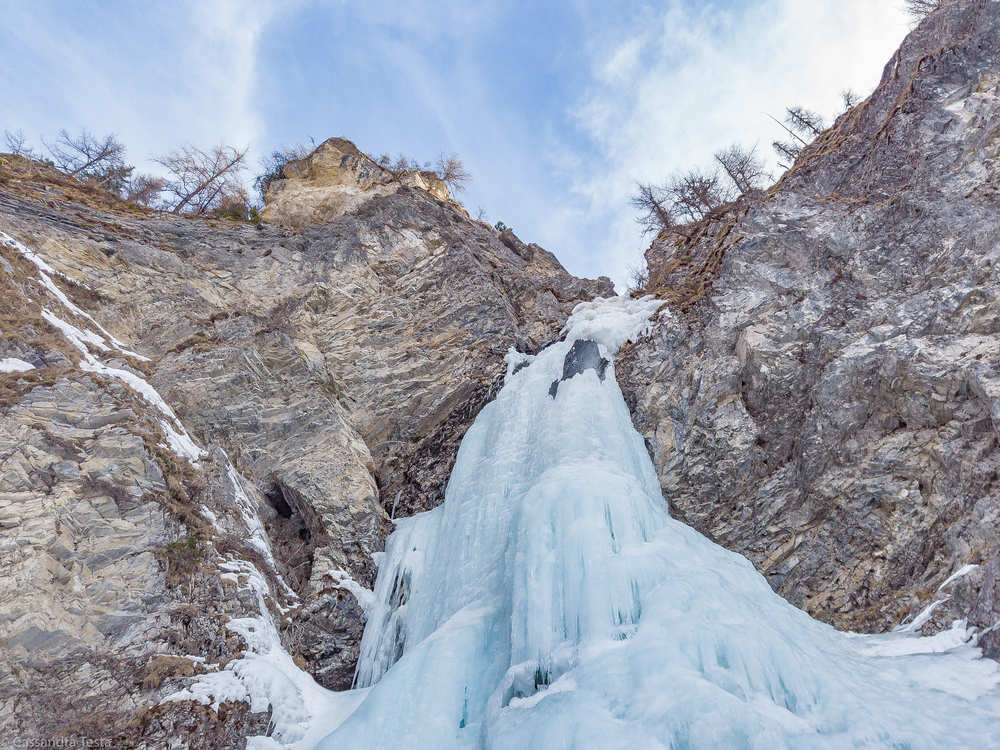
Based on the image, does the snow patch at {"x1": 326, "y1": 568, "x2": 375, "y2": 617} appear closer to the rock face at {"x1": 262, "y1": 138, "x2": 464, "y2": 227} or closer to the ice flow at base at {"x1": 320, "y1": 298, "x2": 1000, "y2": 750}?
the ice flow at base at {"x1": 320, "y1": 298, "x2": 1000, "y2": 750}

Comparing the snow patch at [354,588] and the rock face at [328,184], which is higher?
the rock face at [328,184]

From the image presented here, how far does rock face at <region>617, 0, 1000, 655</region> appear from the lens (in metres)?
6.94

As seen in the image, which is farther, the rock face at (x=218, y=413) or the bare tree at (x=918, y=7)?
the bare tree at (x=918, y=7)

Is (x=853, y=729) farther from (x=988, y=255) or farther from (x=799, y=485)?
(x=988, y=255)

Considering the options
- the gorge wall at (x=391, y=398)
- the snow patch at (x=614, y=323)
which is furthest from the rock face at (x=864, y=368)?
the snow patch at (x=614, y=323)

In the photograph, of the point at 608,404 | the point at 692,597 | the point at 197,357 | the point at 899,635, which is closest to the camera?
the point at 692,597

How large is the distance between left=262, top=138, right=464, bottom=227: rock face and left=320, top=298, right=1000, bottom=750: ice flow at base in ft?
33.6

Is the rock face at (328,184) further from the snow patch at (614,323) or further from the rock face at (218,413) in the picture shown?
the snow patch at (614,323)

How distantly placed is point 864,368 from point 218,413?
1048 centimetres

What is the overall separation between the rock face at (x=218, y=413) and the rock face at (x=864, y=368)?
4528mm

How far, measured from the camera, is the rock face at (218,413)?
6.21m

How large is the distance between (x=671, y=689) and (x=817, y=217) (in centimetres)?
888

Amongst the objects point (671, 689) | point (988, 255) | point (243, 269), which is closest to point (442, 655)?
point (671, 689)

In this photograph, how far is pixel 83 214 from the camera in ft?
39.2
